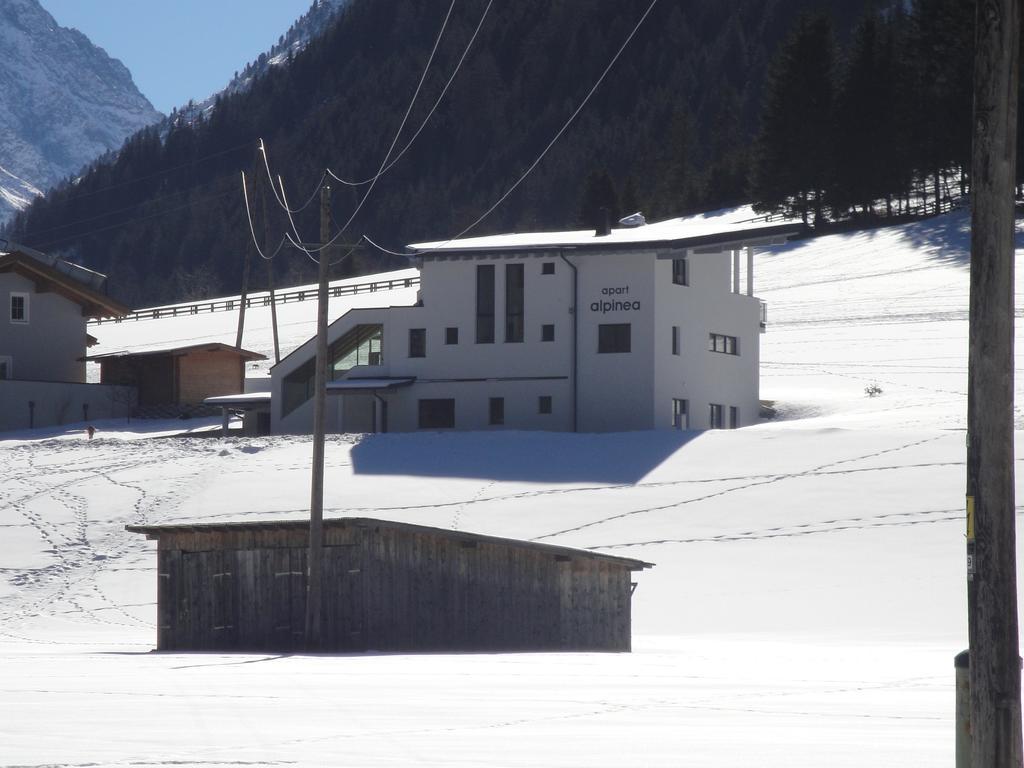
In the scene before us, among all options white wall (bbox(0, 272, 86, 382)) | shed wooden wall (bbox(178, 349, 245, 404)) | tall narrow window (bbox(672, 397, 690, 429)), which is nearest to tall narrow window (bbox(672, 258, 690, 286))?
tall narrow window (bbox(672, 397, 690, 429))

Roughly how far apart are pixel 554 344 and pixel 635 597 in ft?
66.1

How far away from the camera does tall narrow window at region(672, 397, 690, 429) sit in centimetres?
5053

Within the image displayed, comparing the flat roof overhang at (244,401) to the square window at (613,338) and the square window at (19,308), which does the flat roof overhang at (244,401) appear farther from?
the square window at (613,338)

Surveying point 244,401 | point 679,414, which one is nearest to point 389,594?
point 679,414

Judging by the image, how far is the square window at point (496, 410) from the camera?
51.2 m

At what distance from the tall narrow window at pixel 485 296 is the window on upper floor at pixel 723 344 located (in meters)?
7.54

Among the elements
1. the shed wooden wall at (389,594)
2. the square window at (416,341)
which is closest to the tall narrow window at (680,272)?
the square window at (416,341)

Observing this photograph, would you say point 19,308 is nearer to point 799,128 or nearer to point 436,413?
point 436,413

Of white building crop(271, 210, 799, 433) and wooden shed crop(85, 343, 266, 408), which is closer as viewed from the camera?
white building crop(271, 210, 799, 433)

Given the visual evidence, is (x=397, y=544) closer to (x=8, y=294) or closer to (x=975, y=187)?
(x=975, y=187)

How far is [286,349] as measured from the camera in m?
74.2

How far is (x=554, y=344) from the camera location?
51.0 meters

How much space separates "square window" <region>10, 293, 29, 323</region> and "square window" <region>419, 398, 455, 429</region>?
2127 centimetres

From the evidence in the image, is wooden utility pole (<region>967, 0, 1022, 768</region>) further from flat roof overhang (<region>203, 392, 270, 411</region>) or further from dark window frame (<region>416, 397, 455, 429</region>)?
flat roof overhang (<region>203, 392, 270, 411</region>)
